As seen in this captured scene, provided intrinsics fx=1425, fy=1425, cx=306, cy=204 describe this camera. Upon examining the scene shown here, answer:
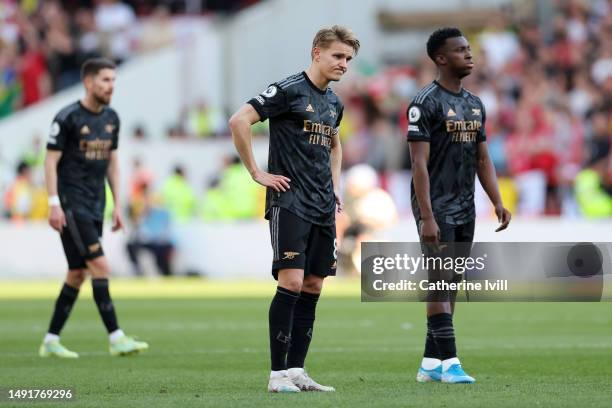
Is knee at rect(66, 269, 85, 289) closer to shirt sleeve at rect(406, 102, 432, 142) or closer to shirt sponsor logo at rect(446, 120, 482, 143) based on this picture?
shirt sleeve at rect(406, 102, 432, 142)

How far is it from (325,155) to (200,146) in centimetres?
2032

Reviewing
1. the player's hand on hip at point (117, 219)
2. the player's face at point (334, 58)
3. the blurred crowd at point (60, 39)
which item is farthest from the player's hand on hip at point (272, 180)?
the blurred crowd at point (60, 39)

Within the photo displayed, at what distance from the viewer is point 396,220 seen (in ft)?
83.6

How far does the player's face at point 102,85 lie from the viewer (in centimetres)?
1269

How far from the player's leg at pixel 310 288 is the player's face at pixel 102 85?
4.04 m

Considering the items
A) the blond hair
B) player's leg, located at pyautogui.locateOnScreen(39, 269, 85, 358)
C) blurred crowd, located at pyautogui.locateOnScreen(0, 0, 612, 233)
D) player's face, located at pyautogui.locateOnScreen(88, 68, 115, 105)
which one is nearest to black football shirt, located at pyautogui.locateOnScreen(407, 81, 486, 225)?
the blond hair

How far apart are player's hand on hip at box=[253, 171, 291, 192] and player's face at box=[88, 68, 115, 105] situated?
13.2 ft

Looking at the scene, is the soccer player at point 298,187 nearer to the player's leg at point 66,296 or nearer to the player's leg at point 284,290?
the player's leg at point 284,290

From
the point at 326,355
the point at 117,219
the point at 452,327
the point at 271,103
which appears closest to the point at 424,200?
the point at 452,327

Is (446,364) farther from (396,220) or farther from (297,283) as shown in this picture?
(396,220)

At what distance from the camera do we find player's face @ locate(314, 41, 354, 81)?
913 cm

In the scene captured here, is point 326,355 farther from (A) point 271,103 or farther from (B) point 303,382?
(A) point 271,103

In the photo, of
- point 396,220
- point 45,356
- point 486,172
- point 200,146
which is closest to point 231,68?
point 200,146

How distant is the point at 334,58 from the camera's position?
916cm
